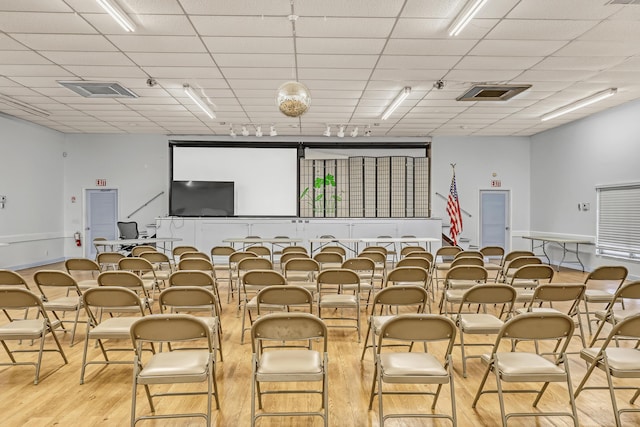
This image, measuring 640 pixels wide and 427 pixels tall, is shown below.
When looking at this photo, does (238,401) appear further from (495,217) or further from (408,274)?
(495,217)

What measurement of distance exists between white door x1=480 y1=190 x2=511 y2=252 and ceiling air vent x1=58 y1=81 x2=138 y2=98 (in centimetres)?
980

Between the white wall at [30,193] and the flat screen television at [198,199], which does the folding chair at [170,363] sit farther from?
the flat screen television at [198,199]

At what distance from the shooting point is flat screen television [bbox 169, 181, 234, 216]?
12.4 metres

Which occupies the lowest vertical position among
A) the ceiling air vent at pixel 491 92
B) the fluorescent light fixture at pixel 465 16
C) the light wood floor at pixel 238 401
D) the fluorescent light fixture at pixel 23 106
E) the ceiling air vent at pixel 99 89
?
the light wood floor at pixel 238 401

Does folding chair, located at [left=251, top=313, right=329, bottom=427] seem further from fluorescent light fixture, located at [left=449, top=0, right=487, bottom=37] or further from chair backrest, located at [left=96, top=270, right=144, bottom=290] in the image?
fluorescent light fixture, located at [left=449, top=0, right=487, bottom=37]

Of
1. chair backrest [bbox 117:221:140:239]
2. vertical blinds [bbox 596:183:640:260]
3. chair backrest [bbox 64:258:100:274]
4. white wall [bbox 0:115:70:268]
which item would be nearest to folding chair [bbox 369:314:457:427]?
chair backrest [bbox 64:258:100:274]

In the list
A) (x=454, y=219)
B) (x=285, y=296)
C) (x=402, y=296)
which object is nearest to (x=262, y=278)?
(x=285, y=296)

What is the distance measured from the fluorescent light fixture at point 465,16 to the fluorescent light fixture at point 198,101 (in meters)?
4.47

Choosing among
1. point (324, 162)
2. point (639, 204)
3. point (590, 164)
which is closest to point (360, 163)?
point (324, 162)

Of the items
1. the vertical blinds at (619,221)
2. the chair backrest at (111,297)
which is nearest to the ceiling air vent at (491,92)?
the vertical blinds at (619,221)

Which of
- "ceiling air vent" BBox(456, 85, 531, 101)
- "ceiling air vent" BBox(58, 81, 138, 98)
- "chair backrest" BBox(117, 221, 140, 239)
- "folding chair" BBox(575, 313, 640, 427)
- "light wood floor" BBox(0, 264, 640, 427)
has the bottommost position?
"light wood floor" BBox(0, 264, 640, 427)

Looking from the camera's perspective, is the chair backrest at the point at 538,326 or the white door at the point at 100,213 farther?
the white door at the point at 100,213

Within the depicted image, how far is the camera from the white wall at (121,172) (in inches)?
495

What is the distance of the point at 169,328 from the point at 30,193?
1036 centimetres
